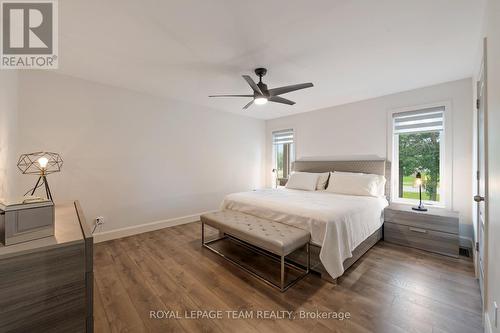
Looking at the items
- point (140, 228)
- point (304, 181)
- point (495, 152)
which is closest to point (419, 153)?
point (304, 181)

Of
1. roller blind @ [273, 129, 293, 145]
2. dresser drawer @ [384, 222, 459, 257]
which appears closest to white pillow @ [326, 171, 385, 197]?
dresser drawer @ [384, 222, 459, 257]

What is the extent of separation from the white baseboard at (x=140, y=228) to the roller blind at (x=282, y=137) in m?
2.91

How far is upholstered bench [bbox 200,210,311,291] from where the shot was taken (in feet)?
6.33

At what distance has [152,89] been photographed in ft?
11.0

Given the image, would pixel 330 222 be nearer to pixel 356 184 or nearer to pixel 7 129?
pixel 356 184

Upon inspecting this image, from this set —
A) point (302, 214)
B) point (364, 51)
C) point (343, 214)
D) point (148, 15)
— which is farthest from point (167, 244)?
point (364, 51)

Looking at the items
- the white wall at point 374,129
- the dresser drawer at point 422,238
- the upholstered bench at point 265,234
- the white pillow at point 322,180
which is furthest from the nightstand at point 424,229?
the upholstered bench at point 265,234

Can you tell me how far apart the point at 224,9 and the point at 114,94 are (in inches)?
100

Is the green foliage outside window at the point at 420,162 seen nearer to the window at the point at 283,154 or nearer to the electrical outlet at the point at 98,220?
the window at the point at 283,154

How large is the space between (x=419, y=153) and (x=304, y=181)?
1.94 metres

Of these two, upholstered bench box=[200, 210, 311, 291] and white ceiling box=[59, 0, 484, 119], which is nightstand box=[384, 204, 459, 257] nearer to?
upholstered bench box=[200, 210, 311, 291]

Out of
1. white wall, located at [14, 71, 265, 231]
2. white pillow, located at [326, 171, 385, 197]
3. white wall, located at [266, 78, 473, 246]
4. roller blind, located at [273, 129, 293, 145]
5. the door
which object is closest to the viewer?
the door

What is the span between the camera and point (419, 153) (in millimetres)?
3318

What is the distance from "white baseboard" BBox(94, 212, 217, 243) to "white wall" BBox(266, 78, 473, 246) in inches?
102
